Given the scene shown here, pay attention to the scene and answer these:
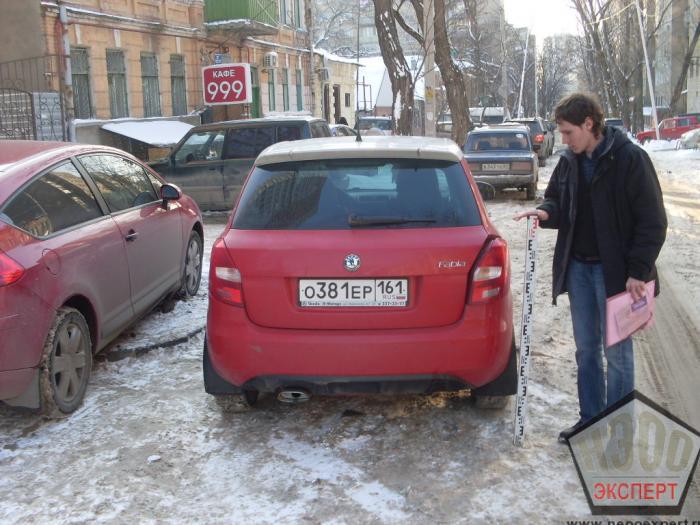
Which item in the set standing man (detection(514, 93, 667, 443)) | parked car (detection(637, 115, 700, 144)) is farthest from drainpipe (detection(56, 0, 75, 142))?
parked car (detection(637, 115, 700, 144))

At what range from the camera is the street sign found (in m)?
21.6

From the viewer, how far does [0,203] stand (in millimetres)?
4113

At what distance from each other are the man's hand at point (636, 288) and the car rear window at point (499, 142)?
41.9 ft

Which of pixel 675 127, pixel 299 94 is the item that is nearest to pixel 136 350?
pixel 299 94

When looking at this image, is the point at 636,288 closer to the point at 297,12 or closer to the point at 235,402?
the point at 235,402

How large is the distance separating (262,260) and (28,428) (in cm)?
184

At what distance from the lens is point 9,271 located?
3.88 meters

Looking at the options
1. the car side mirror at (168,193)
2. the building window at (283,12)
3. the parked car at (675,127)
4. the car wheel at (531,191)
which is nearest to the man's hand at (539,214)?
the car side mirror at (168,193)

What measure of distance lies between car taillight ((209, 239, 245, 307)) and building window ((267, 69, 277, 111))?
25.2m

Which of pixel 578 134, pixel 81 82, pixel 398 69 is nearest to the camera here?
pixel 578 134

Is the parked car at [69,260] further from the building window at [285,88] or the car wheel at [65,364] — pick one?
the building window at [285,88]

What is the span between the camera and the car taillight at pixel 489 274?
12.3ft

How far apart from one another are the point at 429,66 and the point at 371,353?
14.9m

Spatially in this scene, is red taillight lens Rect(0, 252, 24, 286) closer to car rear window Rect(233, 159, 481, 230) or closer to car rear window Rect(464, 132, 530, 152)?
car rear window Rect(233, 159, 481, 230)
